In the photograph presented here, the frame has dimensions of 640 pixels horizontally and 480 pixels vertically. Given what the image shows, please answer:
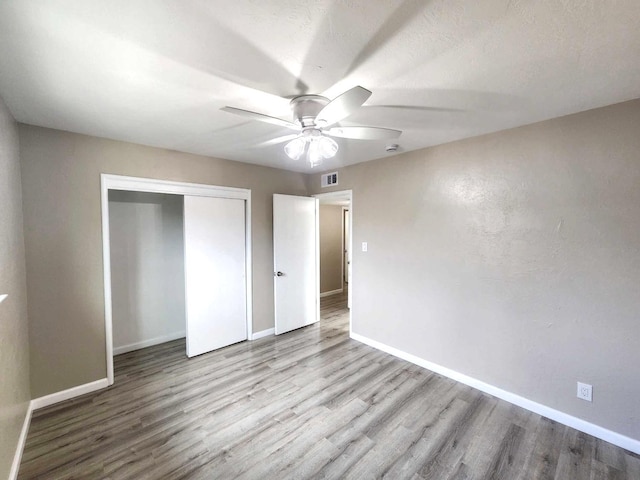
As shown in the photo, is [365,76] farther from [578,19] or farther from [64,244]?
[64,244]

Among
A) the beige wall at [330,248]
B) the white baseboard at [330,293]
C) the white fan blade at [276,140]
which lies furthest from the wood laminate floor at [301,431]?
the beige wall at [330,248]

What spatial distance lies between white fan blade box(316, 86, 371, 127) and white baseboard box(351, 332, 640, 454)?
2.73 meters

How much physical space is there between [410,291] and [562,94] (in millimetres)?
2131

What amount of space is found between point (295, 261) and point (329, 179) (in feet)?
4.34

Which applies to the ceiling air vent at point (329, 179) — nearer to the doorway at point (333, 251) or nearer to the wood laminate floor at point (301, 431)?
the doorway at point (333, 251)

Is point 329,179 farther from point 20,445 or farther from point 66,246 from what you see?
point 20,445

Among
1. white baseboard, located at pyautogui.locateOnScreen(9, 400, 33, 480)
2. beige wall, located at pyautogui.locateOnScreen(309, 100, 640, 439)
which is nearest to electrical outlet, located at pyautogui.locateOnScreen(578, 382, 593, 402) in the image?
beige wall, located at pyautogui.locateOnScreen(309, 100, 640, 439)

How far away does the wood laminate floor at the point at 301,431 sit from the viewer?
176 cm

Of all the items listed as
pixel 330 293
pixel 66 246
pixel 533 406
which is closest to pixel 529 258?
pixel 533 406

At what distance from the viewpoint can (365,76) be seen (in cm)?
157

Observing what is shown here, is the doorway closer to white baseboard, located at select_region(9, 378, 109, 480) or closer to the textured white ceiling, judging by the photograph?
white baseboard, located at select_region(9, 378, 109, 480)

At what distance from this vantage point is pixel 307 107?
5.92 ft

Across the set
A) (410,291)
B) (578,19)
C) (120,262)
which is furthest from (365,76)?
(120,262)

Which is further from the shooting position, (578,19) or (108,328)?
(108,328)
